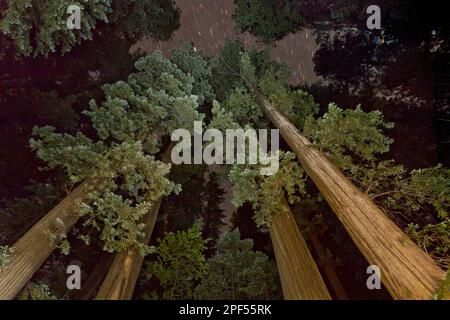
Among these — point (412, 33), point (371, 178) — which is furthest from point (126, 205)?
point (412, 33)

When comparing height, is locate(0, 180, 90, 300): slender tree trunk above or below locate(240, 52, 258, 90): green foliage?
below

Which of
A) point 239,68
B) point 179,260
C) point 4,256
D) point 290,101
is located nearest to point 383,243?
point 4,256

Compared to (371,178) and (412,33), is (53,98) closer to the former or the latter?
(371,178)

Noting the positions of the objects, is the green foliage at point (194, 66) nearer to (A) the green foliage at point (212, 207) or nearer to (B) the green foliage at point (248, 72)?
(B) the green foliage at point (248, 72)

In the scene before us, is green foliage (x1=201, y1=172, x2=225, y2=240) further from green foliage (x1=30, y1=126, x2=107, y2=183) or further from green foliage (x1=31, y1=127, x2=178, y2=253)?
green foliage (x1=31, y1=127, x2=178, y2=253)

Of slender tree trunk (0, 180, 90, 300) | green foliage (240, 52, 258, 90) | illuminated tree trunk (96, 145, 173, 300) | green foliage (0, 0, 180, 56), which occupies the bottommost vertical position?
illuminated tree trunk (96, 145, 173, 300)

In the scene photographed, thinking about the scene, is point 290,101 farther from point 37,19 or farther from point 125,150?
point 37,19

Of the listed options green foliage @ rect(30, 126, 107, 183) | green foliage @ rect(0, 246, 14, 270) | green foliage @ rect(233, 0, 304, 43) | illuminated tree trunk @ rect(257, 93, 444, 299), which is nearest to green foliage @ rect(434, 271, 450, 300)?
illuminated tree trunk @ rect(257, 93, 444, 299)
